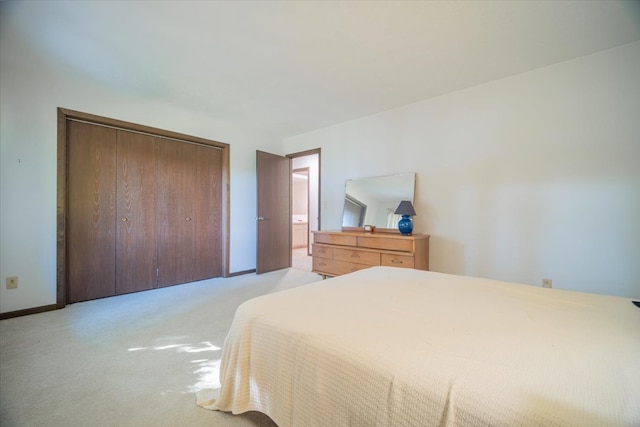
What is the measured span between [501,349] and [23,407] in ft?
7.34

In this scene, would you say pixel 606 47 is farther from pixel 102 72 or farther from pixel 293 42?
pixel 102 72

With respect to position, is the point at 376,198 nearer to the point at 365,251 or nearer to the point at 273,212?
the point at 365,251

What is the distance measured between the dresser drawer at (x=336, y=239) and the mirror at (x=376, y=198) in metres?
0.42

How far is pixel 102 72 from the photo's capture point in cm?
264

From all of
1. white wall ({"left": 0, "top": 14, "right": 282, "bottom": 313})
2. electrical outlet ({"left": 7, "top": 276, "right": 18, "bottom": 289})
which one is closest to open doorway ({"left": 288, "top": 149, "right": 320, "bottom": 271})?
white wall ({"left": 0, "top": 14, "right": 282, "bottom": 313})

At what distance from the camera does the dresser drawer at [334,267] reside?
335 centimetres

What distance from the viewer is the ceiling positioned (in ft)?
5.98

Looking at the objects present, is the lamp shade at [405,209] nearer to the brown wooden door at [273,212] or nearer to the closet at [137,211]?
the brown wooden door at [273,212]

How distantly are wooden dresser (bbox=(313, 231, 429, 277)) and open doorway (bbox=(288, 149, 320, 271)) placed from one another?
6.94 ft

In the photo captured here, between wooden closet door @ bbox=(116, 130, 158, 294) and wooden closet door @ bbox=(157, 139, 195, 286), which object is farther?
wooden closet door @ bbox=(157, 139, 195, 286)

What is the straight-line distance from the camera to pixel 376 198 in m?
3.67

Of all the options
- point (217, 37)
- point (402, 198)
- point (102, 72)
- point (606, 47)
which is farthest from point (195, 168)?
point (606, 47)

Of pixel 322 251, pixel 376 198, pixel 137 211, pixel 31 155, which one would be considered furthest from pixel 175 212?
pixel 376 198

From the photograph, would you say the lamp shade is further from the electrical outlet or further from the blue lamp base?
the electrical outlet
